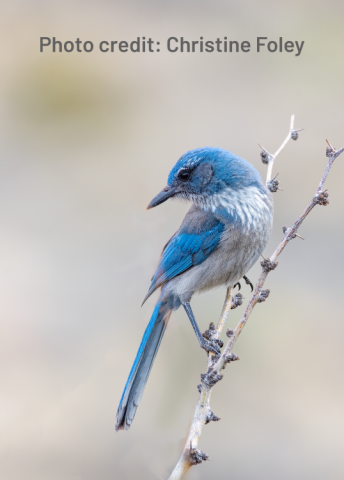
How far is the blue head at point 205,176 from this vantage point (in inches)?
147

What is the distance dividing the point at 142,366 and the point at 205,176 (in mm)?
1403

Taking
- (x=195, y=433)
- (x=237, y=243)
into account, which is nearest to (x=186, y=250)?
(x=237, y=243)

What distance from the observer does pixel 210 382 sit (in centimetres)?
270

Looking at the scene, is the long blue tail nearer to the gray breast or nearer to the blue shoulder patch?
the blue shoulder patch

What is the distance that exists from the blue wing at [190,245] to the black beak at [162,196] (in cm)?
32

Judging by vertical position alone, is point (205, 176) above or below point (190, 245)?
above

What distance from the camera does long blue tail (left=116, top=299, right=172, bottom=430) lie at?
3.28 metres

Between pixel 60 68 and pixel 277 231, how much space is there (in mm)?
4818

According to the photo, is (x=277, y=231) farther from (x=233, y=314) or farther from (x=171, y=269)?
(x=171, y=269)

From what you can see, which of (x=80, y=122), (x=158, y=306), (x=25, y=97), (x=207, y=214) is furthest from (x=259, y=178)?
(x=25, y=97)

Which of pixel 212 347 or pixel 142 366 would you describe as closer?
pixel 212 347

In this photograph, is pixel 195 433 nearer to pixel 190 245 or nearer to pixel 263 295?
pixel 263 295

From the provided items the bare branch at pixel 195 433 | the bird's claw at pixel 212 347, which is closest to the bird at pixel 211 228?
the bird's claw at pixel 212 347

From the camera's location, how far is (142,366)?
358 cm
